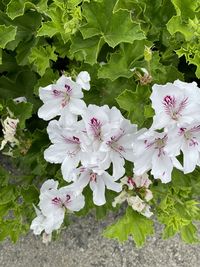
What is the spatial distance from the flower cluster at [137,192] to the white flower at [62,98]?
0.25 meters

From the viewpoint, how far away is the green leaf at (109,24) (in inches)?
59.0

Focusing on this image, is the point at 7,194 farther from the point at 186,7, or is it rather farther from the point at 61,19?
the point at 186,7

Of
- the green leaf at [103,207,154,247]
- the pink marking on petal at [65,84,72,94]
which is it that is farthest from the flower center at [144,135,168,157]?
the green leaf at [103,207,154,247]

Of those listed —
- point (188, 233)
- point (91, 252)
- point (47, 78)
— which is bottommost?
point (91, 252)

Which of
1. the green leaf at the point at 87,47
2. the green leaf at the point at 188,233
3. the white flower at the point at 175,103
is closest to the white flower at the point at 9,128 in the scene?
the green leaf at the point at 87,47

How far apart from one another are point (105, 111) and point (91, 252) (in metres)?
0.85

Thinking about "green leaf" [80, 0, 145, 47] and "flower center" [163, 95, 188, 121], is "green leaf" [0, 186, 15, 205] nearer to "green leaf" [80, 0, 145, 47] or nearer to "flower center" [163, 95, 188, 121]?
"green leaf" [80, 0, 145, 47]

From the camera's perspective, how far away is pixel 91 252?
2062 mm

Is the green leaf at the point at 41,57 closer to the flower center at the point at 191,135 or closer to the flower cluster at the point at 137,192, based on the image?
the flower cluster at the point at 137,192

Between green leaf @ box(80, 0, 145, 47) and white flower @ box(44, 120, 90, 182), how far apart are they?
9.8 inches

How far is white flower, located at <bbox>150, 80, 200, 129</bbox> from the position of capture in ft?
4.15

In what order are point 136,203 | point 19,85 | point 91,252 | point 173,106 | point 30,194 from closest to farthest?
point 173,106 < point 136,203 < point 30,194 < point 19,85 < point 91,252

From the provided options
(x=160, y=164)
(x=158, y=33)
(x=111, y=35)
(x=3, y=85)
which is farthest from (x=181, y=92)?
(x=3, y=85)

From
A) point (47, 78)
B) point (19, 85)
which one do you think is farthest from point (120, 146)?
point (19, 85)
